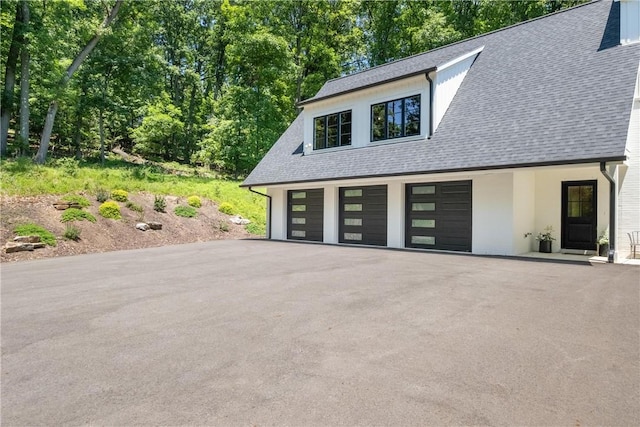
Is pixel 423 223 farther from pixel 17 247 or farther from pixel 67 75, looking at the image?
pixel 67 75

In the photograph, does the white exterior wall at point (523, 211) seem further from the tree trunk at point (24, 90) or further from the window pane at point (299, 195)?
the tree trunk at point (24, 90)

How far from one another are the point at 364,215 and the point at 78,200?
11034mm

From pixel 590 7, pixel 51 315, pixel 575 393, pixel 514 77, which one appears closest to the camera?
pixel 575 393

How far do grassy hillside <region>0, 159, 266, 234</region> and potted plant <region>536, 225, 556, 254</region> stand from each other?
12.3 metres

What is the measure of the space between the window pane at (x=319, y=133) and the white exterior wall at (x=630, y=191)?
10195 mm

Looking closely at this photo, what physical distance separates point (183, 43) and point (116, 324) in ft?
125

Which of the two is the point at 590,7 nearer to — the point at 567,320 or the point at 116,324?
the point at 567,320

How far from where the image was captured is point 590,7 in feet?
43.4

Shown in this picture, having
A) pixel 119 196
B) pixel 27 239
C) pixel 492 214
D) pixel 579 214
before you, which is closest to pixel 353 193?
pixel 492 214

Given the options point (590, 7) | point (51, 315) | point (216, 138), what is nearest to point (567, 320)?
point (51, 315)

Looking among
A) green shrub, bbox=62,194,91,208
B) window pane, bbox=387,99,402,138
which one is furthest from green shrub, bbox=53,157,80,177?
window pane, bbox=387,99,402,138

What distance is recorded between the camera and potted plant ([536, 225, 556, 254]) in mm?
10961

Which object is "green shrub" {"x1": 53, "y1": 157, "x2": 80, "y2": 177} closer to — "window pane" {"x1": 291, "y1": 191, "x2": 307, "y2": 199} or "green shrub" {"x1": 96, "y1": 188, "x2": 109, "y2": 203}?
"green shrub" {"x1": 96, "y1": 188, "x2": 109, "y2": 203}

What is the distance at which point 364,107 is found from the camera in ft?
47.2
